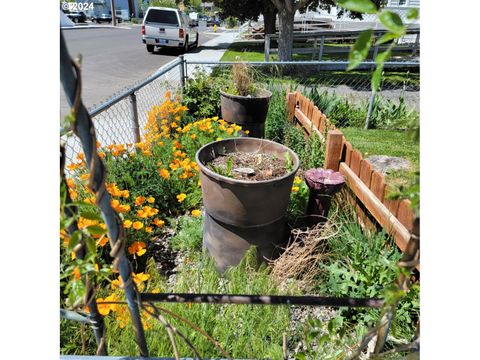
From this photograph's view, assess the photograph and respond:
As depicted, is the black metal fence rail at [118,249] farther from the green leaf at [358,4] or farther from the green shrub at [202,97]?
the green shrub at [202,97]

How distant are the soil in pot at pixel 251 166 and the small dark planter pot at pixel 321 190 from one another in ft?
0.78

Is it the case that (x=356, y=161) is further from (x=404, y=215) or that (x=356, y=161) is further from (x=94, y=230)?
(x=94, y=230)

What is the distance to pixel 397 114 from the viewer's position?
232 inches

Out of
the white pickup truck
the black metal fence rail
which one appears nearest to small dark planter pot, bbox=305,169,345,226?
the black metal fence rail

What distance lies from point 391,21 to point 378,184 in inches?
84.7

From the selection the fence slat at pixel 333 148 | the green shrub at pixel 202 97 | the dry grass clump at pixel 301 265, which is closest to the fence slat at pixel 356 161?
the fence slat at pixel 333 148

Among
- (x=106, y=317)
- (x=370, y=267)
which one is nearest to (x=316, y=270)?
(x=370, y=267)

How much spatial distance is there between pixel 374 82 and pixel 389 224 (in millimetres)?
1951

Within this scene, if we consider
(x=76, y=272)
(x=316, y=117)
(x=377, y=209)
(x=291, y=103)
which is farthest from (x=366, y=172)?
(x=291, y=103)

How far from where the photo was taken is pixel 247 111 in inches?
173

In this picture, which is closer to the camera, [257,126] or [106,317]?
[106,317]

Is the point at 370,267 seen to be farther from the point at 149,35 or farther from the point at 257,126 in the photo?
the point at 149,35

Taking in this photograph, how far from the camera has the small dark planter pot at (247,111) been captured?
4.35 m

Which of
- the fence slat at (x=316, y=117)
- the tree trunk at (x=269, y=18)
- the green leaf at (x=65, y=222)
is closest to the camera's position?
the green leaf at (x=65, y=222)
